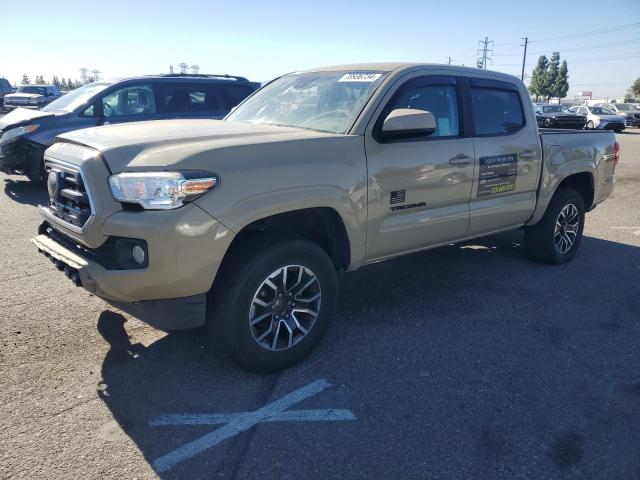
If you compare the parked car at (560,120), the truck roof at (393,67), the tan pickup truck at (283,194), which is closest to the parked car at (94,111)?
the tan pickup truck at (283,194)

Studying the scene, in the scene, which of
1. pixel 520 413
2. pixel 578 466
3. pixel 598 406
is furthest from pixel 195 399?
pixel 598 406

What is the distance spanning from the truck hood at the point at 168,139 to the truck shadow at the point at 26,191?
5.01 m

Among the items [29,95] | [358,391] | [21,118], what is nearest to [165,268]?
[358,391]

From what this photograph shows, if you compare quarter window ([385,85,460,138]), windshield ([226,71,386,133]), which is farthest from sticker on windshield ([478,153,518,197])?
windshield ([226,71,386,133])

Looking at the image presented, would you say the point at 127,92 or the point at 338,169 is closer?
the point at 338,169

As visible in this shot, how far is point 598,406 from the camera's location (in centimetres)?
308

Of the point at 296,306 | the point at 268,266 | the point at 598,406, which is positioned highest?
the point at 268,266

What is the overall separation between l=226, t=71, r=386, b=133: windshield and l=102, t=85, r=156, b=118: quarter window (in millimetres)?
4508

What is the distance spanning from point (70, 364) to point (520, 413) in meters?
2.81

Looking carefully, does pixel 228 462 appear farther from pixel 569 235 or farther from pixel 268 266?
pixel 569 235

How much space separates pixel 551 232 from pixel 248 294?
3.76 metres

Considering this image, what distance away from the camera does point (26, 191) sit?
28.9 feet

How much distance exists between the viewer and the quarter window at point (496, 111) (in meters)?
4.55

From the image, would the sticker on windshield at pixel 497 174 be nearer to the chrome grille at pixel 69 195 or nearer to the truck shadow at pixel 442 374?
the truck shadow at pixel 442 374
